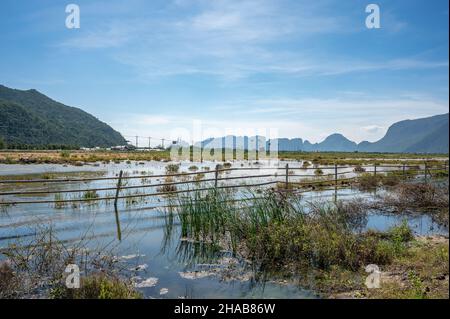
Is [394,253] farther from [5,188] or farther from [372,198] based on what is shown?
[5,188]

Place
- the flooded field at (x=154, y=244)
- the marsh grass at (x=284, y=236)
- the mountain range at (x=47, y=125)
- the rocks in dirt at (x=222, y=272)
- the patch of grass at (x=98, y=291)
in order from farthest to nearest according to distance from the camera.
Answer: the mountain range at (x=47, y=125), the marsh grass at (x=284, y=236), the rocks in dirt at (x=222, y=272), the flooded field at (x=154, y=244), the patch of grass at (x=98, y=291)

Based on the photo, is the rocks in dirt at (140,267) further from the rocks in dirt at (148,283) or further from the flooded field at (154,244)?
the rocks in dirt at (148,283)

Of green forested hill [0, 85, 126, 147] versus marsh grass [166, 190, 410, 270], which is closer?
marsh grass [166, 190, 410, 270]

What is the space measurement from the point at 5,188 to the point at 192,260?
13042 mm

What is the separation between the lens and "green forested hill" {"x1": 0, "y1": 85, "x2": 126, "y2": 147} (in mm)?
89125

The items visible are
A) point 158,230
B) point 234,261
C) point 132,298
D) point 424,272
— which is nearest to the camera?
point 132,298

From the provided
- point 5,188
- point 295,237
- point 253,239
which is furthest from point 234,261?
point 5,188

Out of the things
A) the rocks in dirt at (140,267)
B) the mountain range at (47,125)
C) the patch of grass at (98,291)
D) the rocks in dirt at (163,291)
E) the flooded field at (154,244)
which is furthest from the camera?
the mountain range at (47,125)

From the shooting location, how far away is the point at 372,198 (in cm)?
1486

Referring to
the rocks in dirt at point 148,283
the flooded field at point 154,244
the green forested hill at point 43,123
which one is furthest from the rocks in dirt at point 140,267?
the green forested hill at point 43,123

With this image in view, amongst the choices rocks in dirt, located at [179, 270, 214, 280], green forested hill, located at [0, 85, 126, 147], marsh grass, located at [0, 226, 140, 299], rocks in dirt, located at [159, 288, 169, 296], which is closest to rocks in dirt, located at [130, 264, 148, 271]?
marsh grass, located at [0, 226, 140, 299]

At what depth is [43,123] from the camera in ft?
337

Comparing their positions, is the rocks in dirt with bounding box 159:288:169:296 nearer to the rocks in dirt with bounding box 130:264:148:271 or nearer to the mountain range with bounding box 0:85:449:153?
the rocks in dirt with bounding box 130:264:148:271

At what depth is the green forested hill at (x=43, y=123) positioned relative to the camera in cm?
8912
